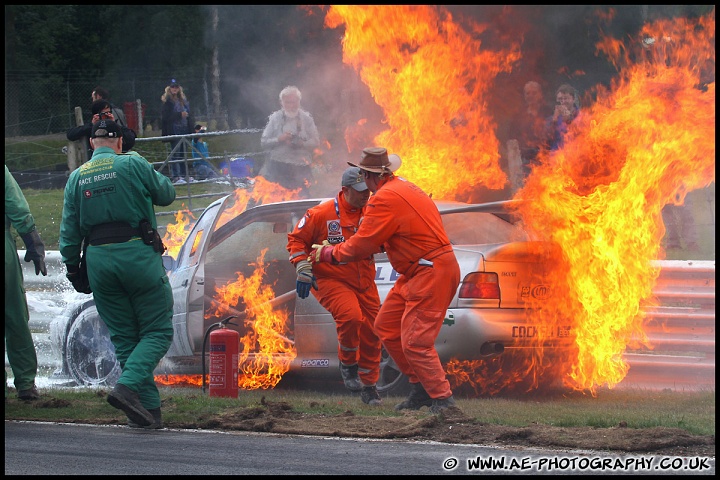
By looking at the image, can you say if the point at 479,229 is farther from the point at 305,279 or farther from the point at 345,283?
the point at 305,279

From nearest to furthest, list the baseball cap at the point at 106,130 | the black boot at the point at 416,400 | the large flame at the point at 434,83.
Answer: the baseball cap at the point at 106,130
the black boot at the point at 416,400
the large flame at the point at 434,83

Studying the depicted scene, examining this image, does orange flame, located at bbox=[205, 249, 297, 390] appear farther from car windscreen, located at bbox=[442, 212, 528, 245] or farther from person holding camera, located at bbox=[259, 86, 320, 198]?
person holding camera, located at bbox=[259, 86, 320, 198]

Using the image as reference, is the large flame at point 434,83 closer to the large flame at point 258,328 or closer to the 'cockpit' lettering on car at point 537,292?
the large flame at point 258,328

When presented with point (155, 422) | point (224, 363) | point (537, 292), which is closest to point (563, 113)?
point (537, 292)

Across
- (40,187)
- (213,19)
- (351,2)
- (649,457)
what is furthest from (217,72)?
(649,457)

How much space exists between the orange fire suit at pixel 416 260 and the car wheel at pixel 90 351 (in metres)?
3.66

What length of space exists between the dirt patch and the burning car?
55.3 inches

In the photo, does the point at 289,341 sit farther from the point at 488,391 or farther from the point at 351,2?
the point at 351,2

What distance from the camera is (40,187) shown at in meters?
21.6

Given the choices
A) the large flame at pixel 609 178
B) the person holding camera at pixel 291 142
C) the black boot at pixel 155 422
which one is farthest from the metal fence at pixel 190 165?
the black boot at pixel 155 422

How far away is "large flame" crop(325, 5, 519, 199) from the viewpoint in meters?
11.5

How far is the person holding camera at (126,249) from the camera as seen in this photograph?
23.3ft

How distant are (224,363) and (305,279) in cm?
108

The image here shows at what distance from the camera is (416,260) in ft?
24.7
